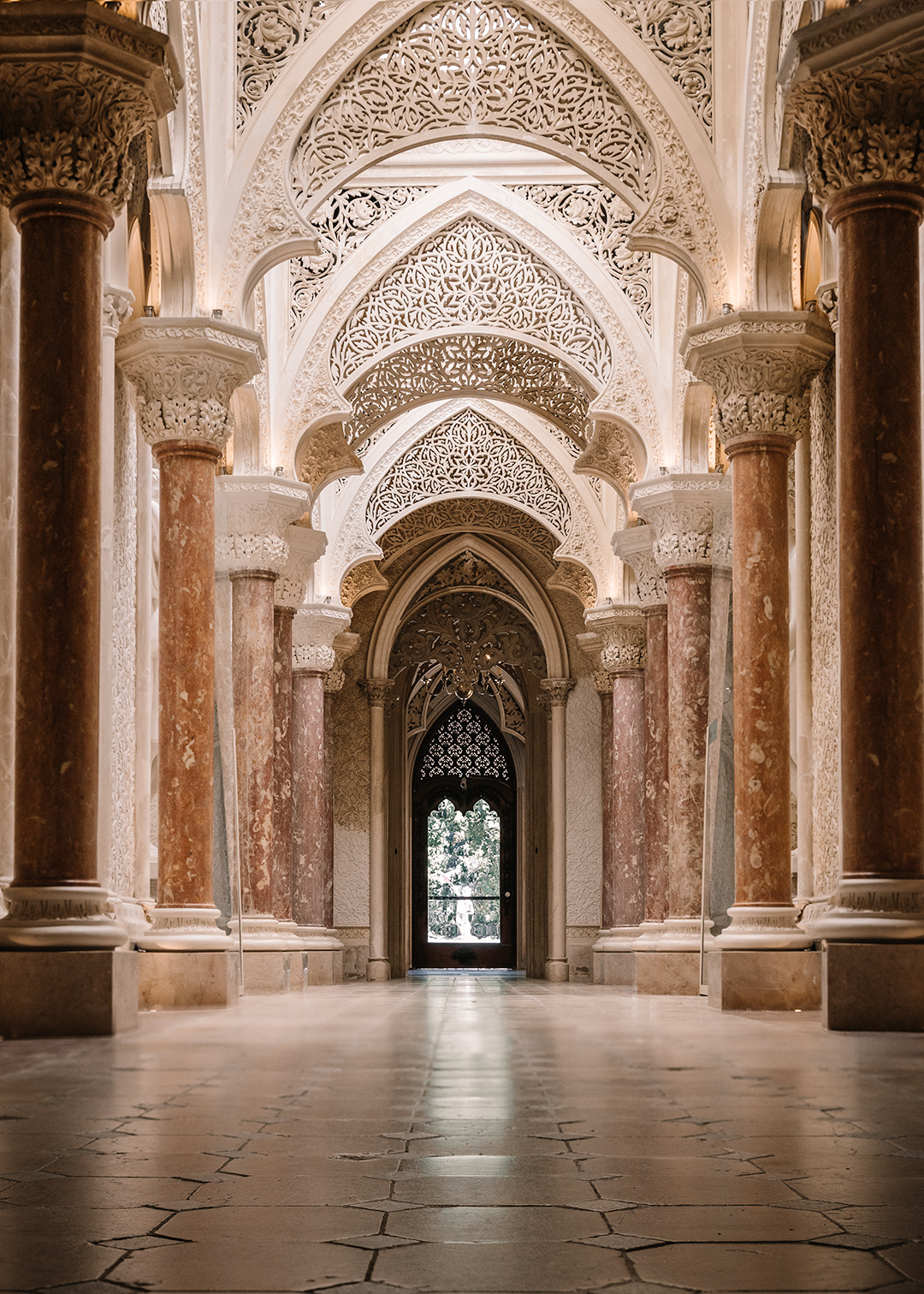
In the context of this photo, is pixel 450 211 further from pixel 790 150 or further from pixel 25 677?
pixel 25 677

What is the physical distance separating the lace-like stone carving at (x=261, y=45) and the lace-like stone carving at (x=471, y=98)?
386mm

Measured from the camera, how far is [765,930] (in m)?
9.83

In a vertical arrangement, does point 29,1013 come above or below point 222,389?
below

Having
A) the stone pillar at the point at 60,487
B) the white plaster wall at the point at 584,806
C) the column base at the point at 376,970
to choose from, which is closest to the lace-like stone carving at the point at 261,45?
the stone pillar at the point at 60,487

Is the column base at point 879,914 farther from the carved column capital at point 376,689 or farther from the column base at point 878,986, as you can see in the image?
the carved column capital at point 376,689

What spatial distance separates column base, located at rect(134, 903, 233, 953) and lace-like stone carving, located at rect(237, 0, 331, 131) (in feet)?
17.1

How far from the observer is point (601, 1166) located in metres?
3.15

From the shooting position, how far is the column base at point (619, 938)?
19031 millimetres

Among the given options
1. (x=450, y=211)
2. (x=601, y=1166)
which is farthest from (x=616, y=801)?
(x=601, y=1166)

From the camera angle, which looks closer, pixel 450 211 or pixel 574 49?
pixel 574 49

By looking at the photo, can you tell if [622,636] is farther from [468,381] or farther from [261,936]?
[261,936]

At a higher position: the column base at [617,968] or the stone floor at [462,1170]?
the stone floor at [462,1170]

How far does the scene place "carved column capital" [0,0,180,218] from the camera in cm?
710

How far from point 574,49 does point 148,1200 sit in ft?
32.2
